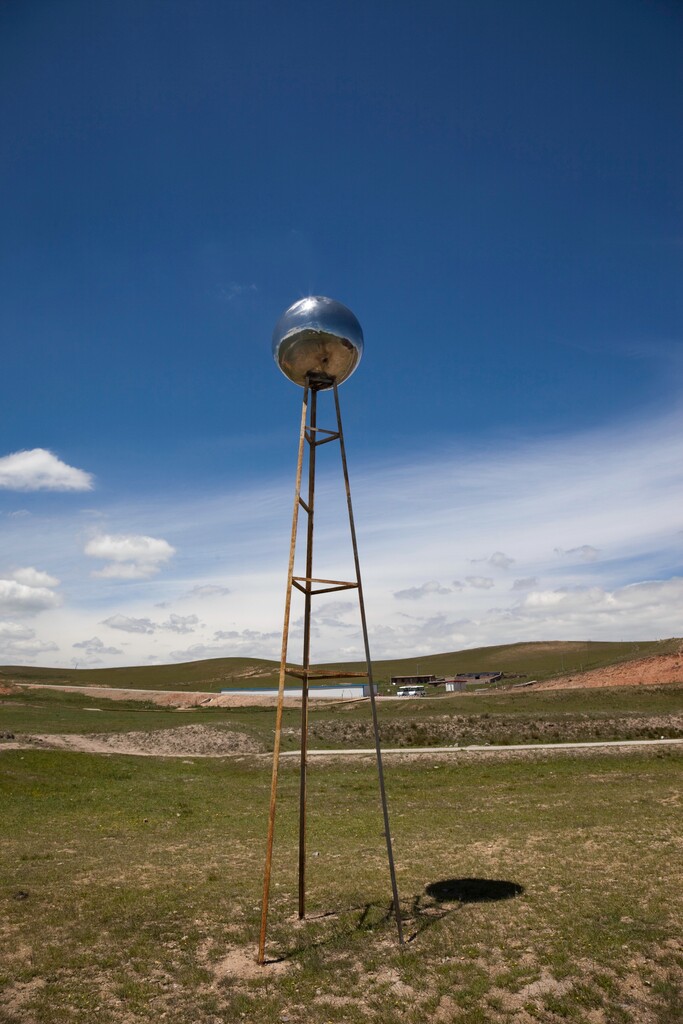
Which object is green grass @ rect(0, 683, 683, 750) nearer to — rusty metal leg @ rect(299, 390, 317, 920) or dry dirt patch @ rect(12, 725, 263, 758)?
dry dirt patch @ rect(12, 725, 263, 758)

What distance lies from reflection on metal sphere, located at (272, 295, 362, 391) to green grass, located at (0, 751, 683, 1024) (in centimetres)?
923

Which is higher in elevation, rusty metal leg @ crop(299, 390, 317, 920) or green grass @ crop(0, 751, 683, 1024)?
rusty metal leg @ crop(299, 390, 317, 920)

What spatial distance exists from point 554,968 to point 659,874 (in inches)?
199

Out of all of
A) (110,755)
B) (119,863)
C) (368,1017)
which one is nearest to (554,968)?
(368,1017)

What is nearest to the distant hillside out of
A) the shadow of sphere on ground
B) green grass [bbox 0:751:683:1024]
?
green grass [bbox 0:751:683:1024]

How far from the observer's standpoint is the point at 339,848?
1614cm

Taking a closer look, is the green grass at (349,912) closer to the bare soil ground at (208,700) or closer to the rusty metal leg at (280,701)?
the rusty metal leg at (280,701)

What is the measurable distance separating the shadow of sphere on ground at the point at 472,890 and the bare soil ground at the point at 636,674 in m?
59.2

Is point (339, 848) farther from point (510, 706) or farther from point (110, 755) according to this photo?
point (510, 706)

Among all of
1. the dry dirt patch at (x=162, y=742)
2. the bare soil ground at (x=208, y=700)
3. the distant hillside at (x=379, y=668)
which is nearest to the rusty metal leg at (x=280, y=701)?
the dry dirt patch at (x=162, y=742)

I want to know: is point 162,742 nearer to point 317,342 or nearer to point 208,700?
Result: point 317,342

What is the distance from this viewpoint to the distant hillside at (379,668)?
134375mm

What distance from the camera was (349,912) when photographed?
11375mm

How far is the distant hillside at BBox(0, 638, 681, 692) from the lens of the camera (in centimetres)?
13438
